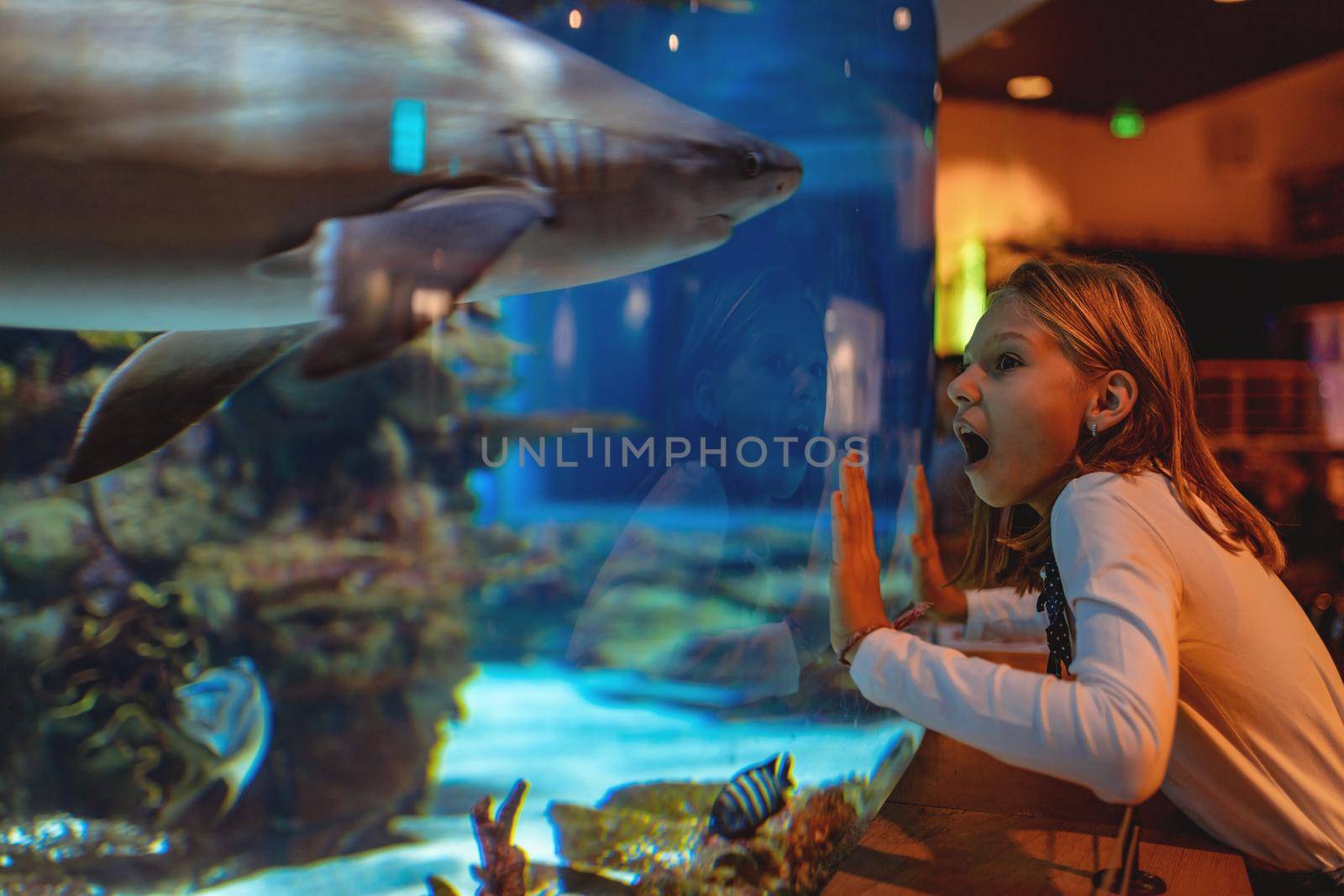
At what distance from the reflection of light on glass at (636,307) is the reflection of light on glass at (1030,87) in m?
5.00

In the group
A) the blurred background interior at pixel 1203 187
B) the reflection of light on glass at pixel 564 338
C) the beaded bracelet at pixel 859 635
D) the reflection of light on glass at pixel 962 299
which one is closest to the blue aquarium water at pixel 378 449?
the reflection of light on glass at pixel 564 338

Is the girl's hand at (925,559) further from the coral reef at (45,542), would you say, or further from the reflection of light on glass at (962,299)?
the reflection of light on glass at (962,299)

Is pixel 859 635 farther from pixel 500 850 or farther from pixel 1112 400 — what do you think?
pixel 500 850

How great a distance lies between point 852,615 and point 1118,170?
5.77m

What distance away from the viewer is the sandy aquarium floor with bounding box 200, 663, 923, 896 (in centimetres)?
117

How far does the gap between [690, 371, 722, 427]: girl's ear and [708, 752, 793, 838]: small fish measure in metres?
0.49

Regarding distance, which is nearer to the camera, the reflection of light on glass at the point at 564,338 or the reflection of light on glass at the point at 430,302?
the reflection of light on glass at the point at 430,302

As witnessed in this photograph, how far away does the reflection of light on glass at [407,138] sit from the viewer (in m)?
1.08

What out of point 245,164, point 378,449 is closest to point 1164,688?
point 378,449

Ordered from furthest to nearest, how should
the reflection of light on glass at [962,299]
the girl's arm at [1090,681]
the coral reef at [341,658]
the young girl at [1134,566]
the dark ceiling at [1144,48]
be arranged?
1. the reflection of light on glass at [962,299]
2. the dark ceiling at [1144,48]
3. the coral reef at [341,658]
4. the young girl at [1134,566]
5. the girl's arm at [1090,681]

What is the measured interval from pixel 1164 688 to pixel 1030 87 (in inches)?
218

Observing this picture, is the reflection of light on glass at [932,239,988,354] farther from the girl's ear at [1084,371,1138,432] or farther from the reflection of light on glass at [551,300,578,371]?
the reflection of light on glass at [551,300,578,371]

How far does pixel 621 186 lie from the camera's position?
1198mm

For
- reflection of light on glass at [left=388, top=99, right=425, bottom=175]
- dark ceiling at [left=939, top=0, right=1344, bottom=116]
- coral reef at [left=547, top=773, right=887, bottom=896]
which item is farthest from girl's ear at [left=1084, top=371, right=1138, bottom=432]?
dark ceiling at [left=939, top=0, right=1344, bottom=116]
